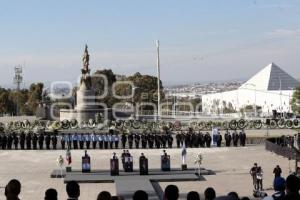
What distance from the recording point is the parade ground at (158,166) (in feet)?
68.7

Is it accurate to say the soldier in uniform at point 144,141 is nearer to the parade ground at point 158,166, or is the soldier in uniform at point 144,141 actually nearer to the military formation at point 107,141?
the military formation at point 107,141

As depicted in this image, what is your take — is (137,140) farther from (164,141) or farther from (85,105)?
(85,105)

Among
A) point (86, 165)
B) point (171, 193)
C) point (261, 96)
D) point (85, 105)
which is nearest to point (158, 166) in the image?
point (86, 165)

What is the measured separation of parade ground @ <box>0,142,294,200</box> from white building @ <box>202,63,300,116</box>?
7303 centimetres

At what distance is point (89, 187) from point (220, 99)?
12798 centimetres

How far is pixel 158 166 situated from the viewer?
91.6 feet

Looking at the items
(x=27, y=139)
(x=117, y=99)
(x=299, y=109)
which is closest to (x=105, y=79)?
(x=117, y=99)

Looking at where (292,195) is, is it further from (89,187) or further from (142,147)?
(142,147)

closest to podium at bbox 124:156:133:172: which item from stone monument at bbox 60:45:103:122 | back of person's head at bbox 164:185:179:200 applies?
back of person's head at bbox 164:185:179:200

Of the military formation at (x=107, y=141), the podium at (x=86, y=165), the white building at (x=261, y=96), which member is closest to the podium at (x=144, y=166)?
the podium at (x=86, y=165)

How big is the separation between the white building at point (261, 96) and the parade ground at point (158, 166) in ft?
240

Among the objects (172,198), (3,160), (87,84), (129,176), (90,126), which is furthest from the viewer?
(87,84)

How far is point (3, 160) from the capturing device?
101 ft

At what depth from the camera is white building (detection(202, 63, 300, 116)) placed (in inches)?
4744
